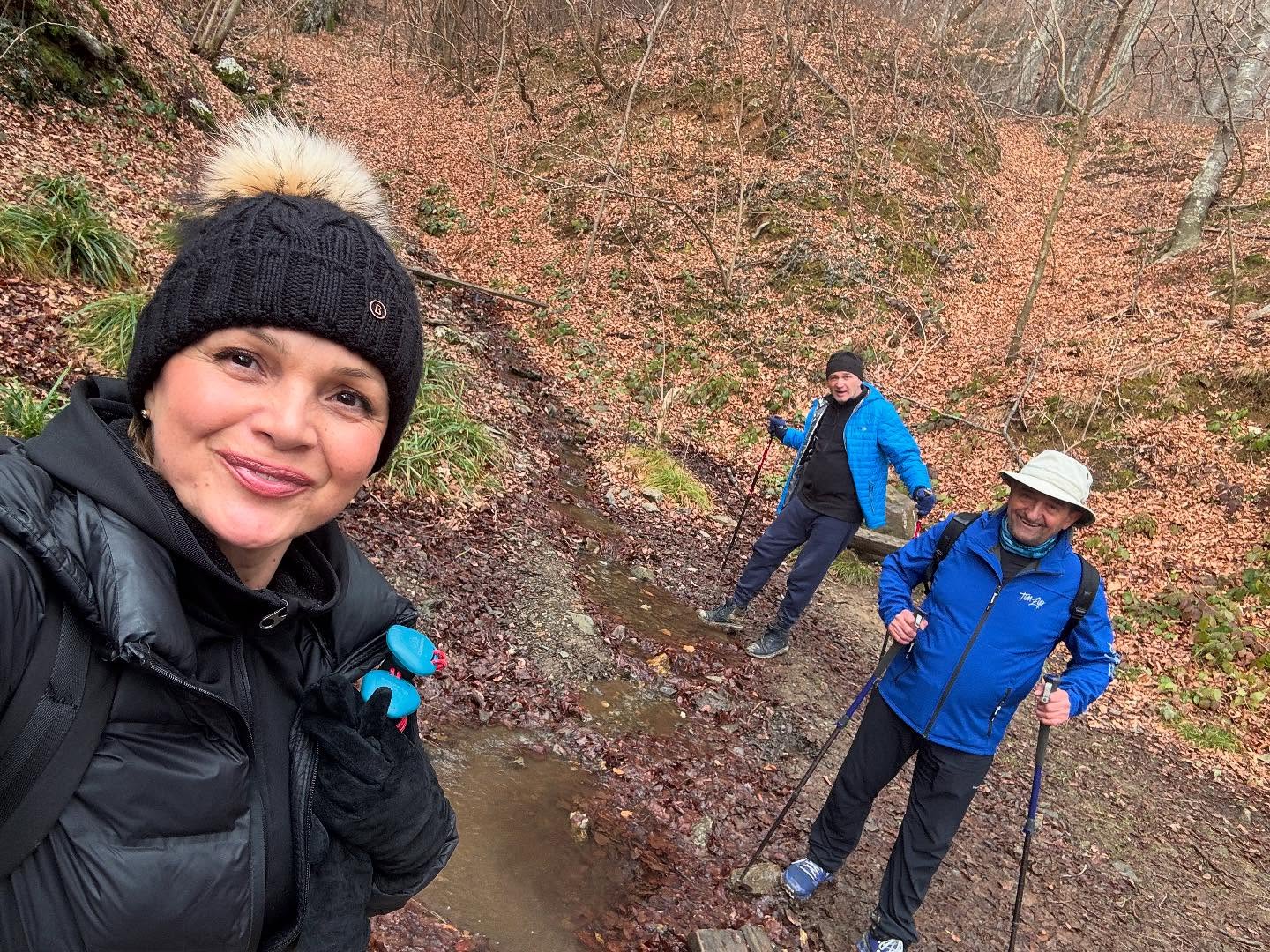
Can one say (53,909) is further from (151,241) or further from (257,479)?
(151,241)

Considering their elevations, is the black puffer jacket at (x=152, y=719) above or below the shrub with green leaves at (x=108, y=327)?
below

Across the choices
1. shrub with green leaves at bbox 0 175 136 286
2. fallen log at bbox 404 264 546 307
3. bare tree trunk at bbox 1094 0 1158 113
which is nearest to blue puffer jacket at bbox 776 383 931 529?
shrub with green leaves at bbox 0 175 136 286

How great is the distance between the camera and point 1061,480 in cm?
318

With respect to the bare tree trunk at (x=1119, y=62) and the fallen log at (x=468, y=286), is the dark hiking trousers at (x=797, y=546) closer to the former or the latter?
the fallen log at (x=468, y=286)

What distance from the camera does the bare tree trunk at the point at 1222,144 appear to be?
13.3 m

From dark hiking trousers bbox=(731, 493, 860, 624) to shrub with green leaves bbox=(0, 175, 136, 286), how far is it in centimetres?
656

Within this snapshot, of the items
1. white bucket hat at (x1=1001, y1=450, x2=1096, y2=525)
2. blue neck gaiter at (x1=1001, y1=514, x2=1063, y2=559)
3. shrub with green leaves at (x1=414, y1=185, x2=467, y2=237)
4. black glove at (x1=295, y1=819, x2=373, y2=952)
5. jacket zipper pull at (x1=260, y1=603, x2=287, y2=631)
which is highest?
shrub with green leaves at (x1=414, y1=185, x2=467, y2=237)

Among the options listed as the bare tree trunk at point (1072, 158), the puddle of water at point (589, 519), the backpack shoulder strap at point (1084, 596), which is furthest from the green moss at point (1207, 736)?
the bare tree trunk at point (1072, 158)

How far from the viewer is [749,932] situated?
143 inches

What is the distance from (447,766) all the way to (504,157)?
716 inches

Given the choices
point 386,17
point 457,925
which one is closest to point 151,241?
point 457,925

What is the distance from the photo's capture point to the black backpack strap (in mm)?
897

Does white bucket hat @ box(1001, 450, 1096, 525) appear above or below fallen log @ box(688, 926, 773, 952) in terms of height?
above

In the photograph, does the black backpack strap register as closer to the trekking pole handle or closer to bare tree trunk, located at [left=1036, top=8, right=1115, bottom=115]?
the trekking pole handle
